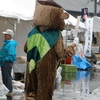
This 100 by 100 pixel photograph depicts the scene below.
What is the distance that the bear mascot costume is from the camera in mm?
5590

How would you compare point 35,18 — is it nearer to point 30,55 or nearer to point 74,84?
point 30,55

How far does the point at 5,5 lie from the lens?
11023 mm

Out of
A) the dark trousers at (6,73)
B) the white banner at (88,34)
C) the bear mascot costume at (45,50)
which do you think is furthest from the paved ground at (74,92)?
the white banner at (88,34)

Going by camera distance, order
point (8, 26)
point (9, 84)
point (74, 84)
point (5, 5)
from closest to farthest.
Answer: point (9, 84), point (5, 5), point (74, 84), point (8, 26)

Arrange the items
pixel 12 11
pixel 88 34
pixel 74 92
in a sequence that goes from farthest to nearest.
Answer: pixel 88 34
pixel 12 11
pixel 74 92

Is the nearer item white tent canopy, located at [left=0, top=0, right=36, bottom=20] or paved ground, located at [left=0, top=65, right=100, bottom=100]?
paved ground, located at [left=0, top=65, right=100, bottom=100]

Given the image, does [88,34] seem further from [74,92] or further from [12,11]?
[74,92]

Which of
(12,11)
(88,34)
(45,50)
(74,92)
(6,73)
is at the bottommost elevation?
(74,92)

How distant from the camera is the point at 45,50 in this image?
5.59 meters

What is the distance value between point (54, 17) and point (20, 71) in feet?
20.7

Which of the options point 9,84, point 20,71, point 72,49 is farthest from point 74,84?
point 72,49

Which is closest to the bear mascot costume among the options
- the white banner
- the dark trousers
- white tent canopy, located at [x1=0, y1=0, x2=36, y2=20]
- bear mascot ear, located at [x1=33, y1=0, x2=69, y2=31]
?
bear mascot ear, located at [x1=33, y1=0, x2=69, y2=31]

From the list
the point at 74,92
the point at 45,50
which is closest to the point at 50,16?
the point at 45,50

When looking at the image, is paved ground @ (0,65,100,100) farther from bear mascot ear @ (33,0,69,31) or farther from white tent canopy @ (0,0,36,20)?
bear mascot ear @ (33,0,69,31)
